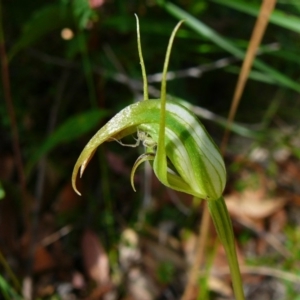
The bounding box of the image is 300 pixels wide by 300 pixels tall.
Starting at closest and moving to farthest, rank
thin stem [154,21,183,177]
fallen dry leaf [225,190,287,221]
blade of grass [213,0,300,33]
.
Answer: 1. thin stem [154,21,183,177]
2. blade of grass [213,0,300,33]
3. fallen dry leaf [225,190,287,221]

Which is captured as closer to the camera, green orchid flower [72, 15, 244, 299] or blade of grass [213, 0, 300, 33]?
green orchid flower [72, 15, 244, 299]

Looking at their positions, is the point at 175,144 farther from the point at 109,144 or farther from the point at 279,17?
the point at 109,144

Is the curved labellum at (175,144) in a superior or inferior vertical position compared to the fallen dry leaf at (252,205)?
superior

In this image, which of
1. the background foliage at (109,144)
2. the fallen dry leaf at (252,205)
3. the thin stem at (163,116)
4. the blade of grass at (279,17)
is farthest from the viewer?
the fallen dry leaf at (252,205)

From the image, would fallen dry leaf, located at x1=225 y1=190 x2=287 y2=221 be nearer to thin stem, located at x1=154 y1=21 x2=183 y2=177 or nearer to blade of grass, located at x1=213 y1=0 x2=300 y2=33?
blade of grass, located at x1=213 y1=0 x2=300 y2=33

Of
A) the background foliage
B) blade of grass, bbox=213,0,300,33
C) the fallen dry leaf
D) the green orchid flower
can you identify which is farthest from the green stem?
the fallen dry leaf

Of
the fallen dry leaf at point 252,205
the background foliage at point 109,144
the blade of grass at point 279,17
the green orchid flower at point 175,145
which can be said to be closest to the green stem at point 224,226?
the green orchid flower at point 175,145

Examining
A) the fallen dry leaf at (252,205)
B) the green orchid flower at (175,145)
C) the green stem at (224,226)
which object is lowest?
the fallen dry leaf at (252,205)

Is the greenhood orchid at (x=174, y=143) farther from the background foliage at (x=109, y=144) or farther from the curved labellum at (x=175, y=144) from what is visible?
the background foliage at (x=109, y=144)

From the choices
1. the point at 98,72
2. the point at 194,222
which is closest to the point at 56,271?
the point at 194,222
